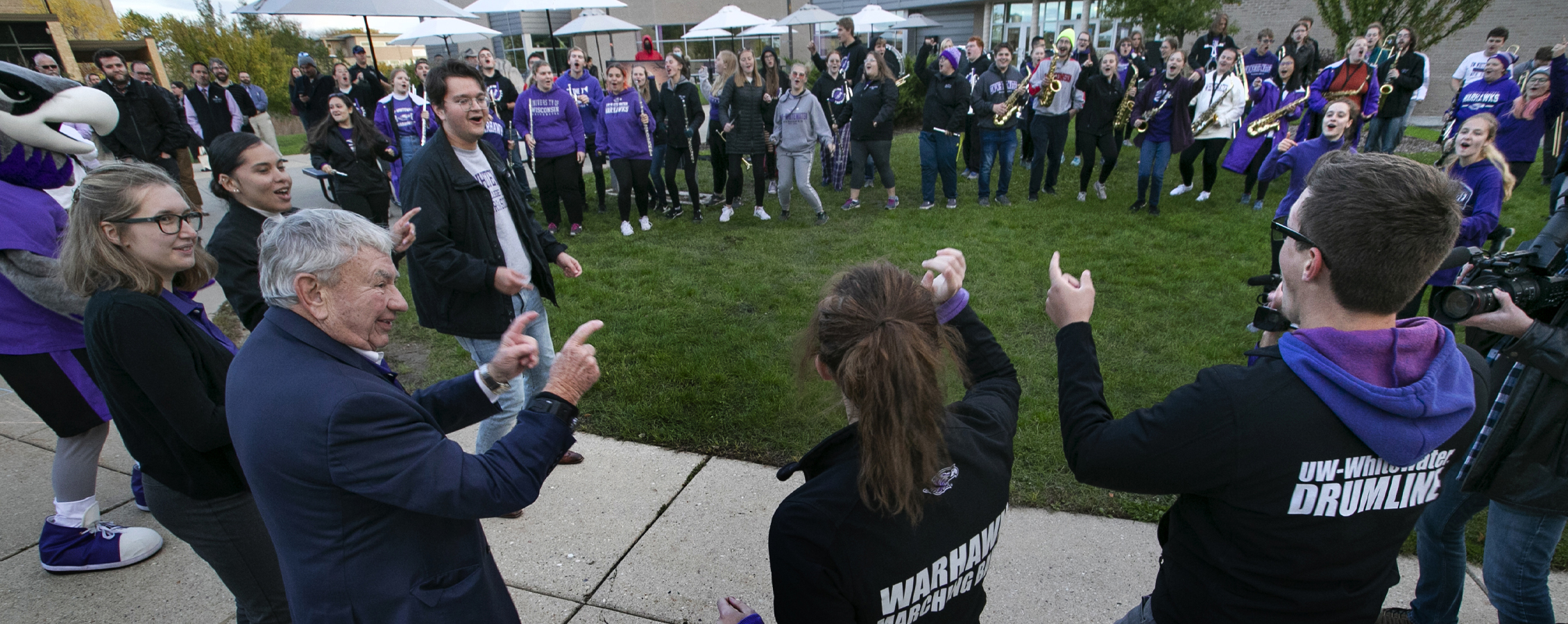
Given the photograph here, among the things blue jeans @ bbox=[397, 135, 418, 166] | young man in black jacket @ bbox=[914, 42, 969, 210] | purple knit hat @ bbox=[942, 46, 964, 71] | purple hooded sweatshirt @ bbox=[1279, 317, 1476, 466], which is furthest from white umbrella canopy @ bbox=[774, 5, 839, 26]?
purple hooded sweatshirt @ bbox=[1279, 317, 1476, 466]

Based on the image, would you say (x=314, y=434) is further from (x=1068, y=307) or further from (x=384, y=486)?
(x=1068, y=307)

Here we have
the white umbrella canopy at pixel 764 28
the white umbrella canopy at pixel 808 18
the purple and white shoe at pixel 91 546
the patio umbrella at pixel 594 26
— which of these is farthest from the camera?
the white umbrella canopy at pixel 764 28

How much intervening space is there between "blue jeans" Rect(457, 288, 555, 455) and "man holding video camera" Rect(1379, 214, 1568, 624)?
10.6ft

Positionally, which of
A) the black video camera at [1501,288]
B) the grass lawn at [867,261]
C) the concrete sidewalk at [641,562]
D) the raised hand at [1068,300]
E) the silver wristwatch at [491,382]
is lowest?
the concrete sidewalk at [641,562]

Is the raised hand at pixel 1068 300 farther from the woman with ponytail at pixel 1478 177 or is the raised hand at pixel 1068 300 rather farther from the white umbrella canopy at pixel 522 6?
the white umbrella canopy at pixel 522 6

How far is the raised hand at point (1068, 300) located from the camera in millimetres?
1629

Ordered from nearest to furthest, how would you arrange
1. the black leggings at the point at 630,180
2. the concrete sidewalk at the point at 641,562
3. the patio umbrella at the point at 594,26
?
the concrete sidewalk at the point at 641,562, the black leggings at the point at 630,180, the patio umbrella at the point at 594,26

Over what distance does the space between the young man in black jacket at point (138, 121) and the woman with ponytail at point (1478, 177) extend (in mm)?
11904

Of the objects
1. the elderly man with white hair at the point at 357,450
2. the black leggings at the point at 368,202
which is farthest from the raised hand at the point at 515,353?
the black leggings at the point at 368,202

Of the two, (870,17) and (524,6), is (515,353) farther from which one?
(870,17)

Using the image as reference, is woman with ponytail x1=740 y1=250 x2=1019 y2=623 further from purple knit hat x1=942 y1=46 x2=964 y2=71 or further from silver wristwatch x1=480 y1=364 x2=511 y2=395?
purple knit hat x1=942 y1=46 x2=964 y2=71

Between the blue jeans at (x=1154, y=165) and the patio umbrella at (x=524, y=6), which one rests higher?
the patio umbrella at (x=524, y=6)

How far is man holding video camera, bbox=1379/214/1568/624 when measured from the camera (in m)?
1.81

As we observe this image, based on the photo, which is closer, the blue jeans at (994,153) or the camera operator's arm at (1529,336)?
the camera operator's arm at (1529,336)
